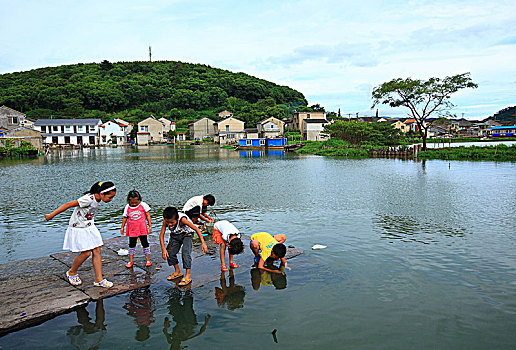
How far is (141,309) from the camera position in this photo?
577cm

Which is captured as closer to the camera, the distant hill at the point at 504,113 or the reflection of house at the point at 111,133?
the reflection of house at the point at 111,133

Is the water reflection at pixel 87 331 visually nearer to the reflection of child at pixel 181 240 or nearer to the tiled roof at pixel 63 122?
the reflection of child at pixel 181 240

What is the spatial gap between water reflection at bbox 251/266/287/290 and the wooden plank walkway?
0.65m

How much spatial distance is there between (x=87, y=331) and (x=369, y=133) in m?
53.6

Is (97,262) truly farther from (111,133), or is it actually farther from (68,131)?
(111,133)

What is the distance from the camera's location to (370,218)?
40.3ft

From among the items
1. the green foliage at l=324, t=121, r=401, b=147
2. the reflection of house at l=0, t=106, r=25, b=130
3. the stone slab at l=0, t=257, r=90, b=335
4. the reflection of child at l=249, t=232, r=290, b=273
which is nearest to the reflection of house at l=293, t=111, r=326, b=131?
the green foliage at l=324, t=121, r=401, b=147

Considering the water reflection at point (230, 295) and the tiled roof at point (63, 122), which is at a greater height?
the tiled roof at point (63, 122)

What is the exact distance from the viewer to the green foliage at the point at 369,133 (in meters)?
52.9

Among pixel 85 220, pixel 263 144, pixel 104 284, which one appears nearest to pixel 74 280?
pixel 104 284

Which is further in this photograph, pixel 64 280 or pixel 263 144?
pixel 263 144

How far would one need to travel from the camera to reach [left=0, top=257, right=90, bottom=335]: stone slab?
202 inches

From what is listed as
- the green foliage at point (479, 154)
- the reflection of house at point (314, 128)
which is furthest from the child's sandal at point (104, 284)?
the reflection of house at point (314, 128)

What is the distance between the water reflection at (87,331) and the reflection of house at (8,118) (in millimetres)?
77460
